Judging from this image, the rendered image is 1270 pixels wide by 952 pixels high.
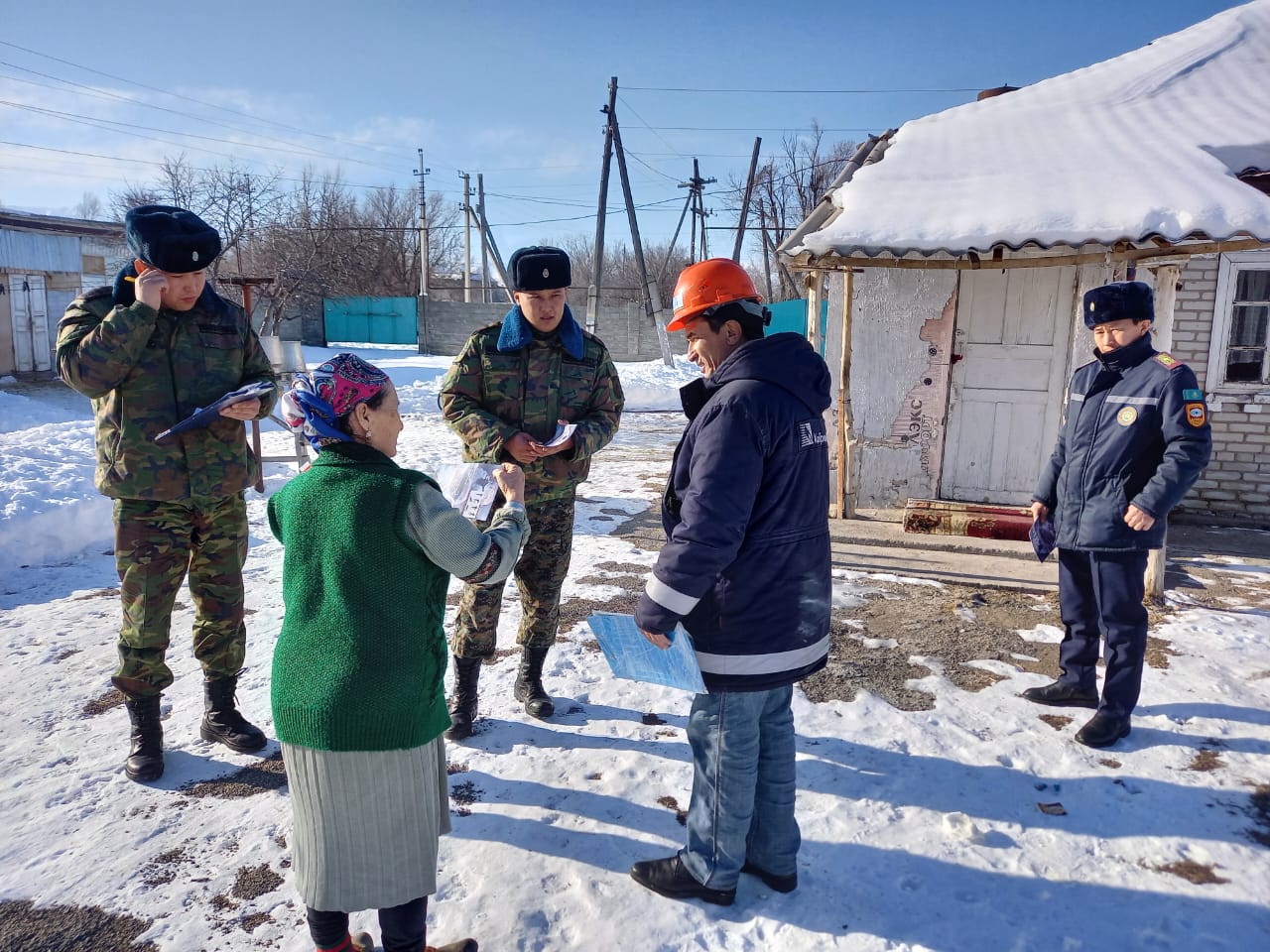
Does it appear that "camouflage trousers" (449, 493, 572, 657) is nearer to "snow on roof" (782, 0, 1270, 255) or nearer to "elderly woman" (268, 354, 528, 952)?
"elderly woman" (268, 354, 528, 952)

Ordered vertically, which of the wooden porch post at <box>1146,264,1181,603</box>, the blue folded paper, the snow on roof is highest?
the snow on roof

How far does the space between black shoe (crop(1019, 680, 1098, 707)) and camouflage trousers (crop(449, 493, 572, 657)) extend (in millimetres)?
2225

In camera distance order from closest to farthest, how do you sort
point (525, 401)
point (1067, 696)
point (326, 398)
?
1. point (326, 398)
2. point (525, 401)
3. point (1067, 696)

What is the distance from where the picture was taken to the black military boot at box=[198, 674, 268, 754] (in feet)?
10.3

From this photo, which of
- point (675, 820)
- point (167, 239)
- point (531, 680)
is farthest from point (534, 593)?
point (167, 239)

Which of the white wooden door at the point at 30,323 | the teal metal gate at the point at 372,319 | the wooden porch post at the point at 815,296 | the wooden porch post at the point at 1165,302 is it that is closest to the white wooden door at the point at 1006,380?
the wooden porch post at the point at 1165,302

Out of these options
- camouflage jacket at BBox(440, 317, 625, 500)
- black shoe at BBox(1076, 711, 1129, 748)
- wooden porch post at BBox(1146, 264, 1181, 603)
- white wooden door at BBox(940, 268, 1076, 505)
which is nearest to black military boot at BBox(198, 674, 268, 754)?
camouflage jacket at BBox(440, 317, 625, 500)

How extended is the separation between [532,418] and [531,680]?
3.81ft

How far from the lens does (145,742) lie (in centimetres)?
300

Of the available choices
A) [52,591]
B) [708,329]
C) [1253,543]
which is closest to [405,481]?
[708,329]

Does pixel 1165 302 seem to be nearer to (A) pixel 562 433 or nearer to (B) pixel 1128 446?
(B) pixel 1128 446

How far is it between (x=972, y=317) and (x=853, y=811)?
212 inches

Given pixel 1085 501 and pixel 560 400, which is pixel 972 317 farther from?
pixel 560 400

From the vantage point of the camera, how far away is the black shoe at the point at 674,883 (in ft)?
7.69
